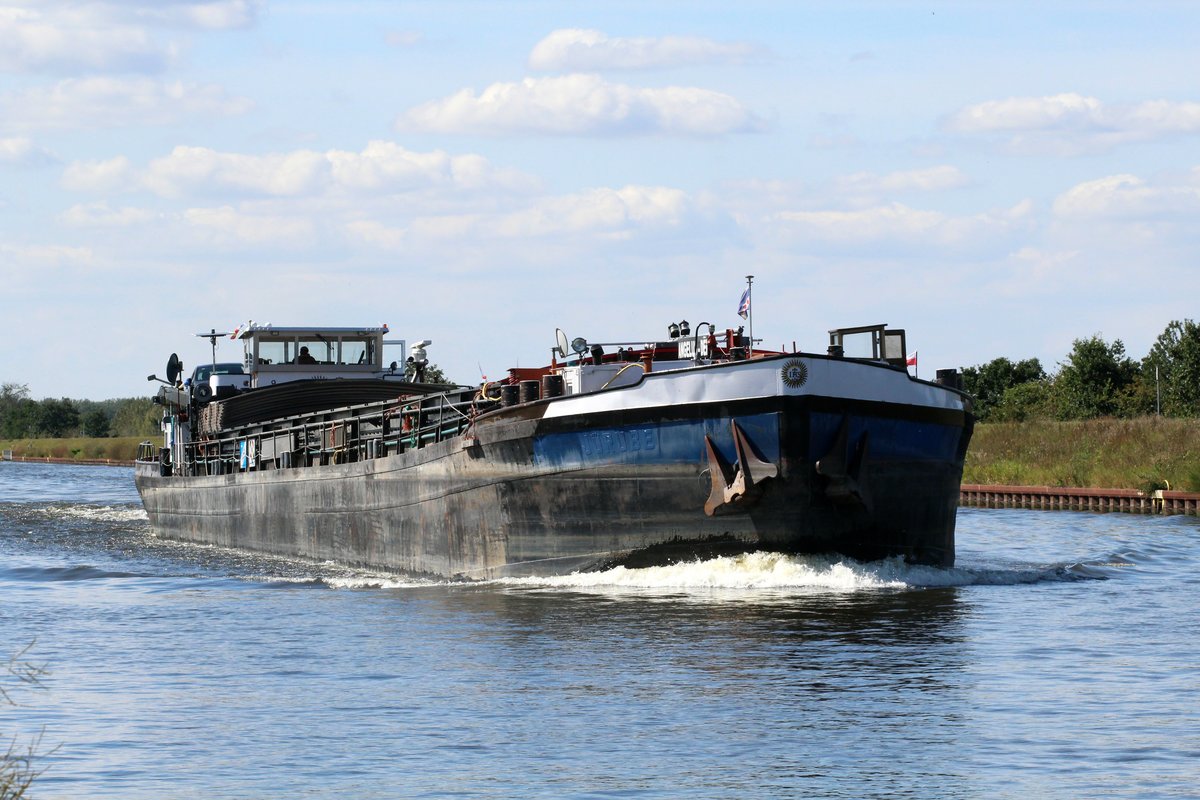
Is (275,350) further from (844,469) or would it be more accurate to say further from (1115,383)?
(1115,383)

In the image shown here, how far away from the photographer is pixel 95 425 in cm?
17200

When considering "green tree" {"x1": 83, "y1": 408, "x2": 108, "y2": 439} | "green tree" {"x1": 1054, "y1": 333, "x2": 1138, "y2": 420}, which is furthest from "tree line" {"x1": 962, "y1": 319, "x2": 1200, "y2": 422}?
"green tree" {"x1": 83, "y1": 408, "x2": 108, "y2": 439}

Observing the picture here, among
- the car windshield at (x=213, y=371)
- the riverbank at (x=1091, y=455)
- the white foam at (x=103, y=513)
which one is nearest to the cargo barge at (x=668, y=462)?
the car windshield at (x=213, y=371)

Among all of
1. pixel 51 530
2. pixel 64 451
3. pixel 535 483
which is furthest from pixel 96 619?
pixel 64 451

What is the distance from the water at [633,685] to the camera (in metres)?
10.6

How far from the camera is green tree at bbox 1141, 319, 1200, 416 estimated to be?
63.2 metres

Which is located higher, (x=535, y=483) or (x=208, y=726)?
(x=535, y=483)

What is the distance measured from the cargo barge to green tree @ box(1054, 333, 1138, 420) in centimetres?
4837

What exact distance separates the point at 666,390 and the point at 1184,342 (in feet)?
174

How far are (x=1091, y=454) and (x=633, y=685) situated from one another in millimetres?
38186

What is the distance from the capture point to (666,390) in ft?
63.9

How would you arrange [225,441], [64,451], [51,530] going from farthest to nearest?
[64,451], [51,530], [225,441]

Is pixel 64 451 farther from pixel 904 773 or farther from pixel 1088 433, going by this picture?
pixel 904 773

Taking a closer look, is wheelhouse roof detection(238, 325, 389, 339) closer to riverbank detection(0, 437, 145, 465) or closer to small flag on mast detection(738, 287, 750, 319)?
small flag on mast detection(738, 287, 750, 319)
